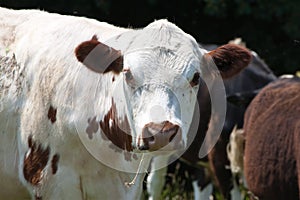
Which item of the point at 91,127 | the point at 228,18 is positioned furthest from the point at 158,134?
the point at 228,18

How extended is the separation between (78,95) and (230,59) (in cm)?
80

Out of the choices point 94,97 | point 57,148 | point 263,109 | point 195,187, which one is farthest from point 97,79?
point 195,187

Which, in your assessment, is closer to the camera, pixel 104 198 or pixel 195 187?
pixel 104 198

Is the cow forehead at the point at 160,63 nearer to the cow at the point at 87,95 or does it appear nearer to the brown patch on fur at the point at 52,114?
the cow at the point at 87,95

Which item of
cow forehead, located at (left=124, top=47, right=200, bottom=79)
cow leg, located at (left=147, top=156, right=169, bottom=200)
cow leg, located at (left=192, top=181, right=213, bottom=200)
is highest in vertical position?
cow forehead, located at (left=124, top=47, right=200, bottom=79)

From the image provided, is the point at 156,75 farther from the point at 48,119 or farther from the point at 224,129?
the point at 224,129

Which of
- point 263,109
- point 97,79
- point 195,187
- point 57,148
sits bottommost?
point 195,187

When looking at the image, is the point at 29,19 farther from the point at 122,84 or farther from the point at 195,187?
the point at 195,187

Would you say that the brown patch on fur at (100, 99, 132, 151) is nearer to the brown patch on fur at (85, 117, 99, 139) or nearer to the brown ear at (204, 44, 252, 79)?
the brown patch on fur at (85, 117, 99, 139)

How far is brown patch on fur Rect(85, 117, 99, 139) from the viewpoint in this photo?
197 inches

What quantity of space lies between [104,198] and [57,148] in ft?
1.15

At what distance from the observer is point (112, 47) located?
4949 millimetres

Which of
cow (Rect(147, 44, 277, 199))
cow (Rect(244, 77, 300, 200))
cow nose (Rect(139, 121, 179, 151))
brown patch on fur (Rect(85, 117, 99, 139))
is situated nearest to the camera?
cow nose (Rect(139, 121, 179, 151))

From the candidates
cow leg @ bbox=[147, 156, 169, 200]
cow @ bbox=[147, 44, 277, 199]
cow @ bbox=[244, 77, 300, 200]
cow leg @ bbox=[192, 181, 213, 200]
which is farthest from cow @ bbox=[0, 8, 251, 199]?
cow leg @ bbox=[192, 181, 213, 200]
